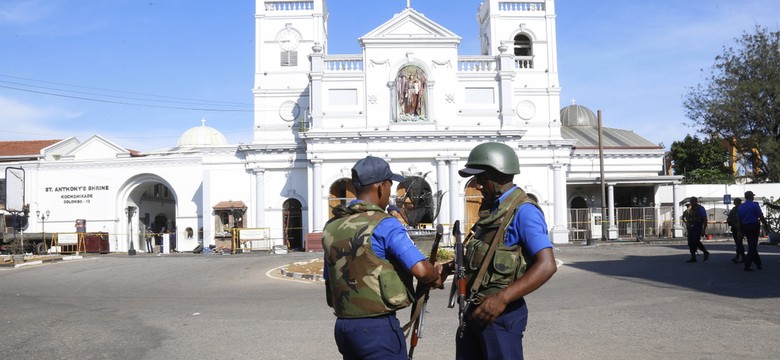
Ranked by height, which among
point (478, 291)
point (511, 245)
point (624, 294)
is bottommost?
point (624, 294)

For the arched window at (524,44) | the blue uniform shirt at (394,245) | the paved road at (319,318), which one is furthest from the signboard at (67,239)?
the blue uniform shirt at (394,245)

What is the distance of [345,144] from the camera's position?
36094 millimetres

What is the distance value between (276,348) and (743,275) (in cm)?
1049

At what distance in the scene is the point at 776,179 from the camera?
4784 cm

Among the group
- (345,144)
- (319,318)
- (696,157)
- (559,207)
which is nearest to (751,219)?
(319,318)

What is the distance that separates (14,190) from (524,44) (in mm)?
28002

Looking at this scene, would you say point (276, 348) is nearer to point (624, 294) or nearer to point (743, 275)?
point (624, 294)

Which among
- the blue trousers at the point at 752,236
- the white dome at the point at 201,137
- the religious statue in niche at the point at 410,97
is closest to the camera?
the blue trousers at the point at 752,236

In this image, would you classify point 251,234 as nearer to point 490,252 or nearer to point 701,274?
point 701,274

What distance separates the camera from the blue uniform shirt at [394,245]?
3.86 meters

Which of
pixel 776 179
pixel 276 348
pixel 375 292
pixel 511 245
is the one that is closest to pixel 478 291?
pixel 511 245

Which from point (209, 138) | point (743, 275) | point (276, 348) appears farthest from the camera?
point (209, 138)

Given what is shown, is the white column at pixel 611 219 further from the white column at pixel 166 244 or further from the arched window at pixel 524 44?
the white column at pixel 166 244

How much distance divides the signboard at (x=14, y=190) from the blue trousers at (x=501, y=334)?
34368mm
